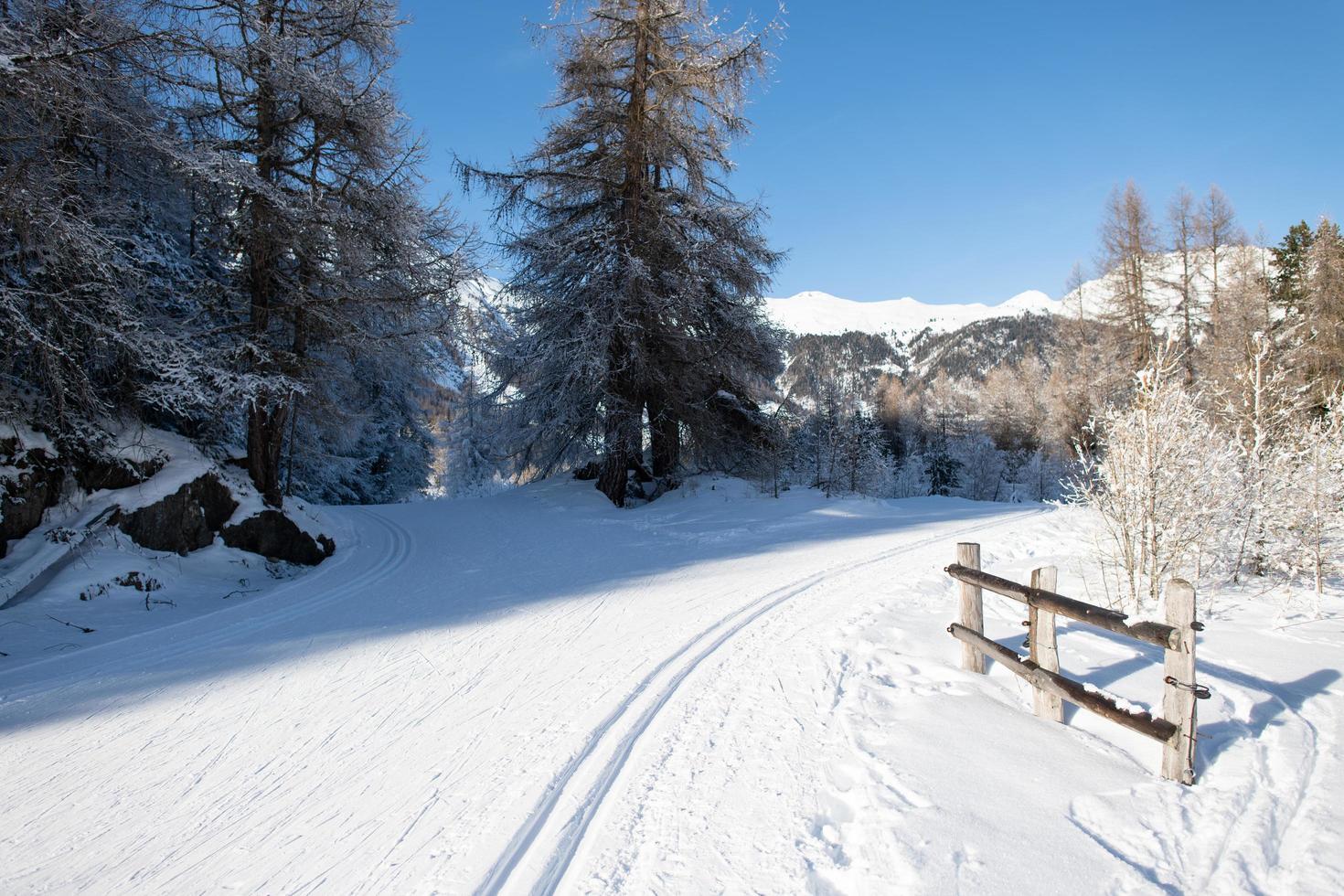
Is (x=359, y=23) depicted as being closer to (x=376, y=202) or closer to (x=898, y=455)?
(x=376, y=202)

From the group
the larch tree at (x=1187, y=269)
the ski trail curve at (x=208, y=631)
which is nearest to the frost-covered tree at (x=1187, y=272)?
the larch tree at (x=1187, y=269)

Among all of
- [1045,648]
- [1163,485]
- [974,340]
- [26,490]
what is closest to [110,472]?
[26,490]

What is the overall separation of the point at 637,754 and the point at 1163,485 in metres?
6.54

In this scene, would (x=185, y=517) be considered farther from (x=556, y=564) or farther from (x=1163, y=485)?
(x=1163, y=485)

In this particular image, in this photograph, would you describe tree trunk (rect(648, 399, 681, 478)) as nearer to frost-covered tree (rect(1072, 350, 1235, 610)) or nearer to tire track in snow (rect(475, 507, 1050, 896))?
tire track in snow (rect(475, 507, 1050, 896))

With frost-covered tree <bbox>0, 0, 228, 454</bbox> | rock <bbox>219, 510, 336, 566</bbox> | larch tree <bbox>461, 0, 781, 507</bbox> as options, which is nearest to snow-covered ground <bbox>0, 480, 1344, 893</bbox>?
rock <bbox>219, 510, 336, 566</bbox>

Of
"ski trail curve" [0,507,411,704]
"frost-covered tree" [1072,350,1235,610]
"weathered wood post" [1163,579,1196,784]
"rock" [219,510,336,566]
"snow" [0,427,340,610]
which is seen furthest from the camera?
"rock" [219,510,336,566]

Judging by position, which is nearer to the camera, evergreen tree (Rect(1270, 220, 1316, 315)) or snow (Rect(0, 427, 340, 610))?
snow (Rect(0, 427, 340, 610))

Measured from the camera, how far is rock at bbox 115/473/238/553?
799cm

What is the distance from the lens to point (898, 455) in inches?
1948

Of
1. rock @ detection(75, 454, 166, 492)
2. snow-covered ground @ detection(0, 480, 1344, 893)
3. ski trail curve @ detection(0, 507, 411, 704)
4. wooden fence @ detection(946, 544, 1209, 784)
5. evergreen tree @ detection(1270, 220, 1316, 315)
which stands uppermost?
evergreen tree @ detection(1270, 220, 1316, 315)

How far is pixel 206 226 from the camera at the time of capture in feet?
33.2

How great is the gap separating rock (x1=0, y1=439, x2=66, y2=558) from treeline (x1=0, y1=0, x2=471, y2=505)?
12.0 inches

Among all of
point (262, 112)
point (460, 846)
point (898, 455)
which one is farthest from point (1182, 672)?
point (898, 455)
